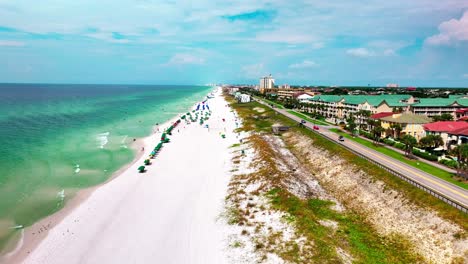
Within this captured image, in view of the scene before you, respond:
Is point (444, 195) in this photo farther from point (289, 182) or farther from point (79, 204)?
point (79, 204)

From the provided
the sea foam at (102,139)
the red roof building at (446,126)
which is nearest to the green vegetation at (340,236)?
the red roof building at (446,126)

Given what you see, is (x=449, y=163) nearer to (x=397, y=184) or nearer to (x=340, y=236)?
(x=397, y=184)

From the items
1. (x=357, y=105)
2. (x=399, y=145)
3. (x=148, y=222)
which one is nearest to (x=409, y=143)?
(x=399, y=145)

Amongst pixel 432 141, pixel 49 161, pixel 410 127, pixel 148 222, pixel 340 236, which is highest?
pixel 410 127

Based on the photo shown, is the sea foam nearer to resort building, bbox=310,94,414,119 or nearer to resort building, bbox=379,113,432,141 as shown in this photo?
resort building, bbox=379,113,432,141

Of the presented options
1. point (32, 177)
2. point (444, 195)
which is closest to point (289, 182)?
point (444, 195)
